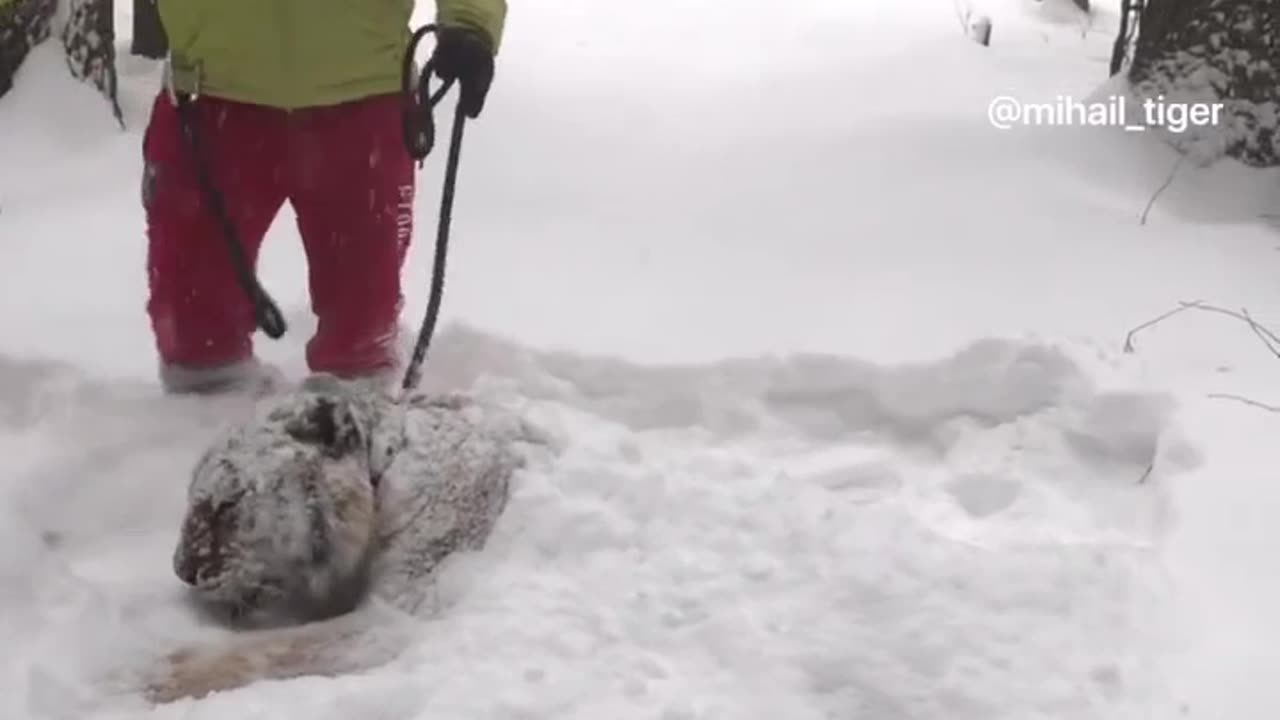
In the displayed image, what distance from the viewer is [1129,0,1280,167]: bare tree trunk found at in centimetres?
400

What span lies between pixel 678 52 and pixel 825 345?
122 inches

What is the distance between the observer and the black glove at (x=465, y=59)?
246cm

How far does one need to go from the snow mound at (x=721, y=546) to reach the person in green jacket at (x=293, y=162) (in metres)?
0.19

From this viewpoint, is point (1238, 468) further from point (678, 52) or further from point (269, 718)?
point (678, 52)

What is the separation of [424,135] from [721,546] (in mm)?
989

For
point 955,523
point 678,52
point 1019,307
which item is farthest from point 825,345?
point 678,52

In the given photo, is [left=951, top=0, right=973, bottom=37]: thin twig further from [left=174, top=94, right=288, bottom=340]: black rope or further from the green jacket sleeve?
[left=174, top=94, right=288, bottom=340]: black rope

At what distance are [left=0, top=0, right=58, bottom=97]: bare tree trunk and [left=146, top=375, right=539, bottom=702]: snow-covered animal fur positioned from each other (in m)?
2.70

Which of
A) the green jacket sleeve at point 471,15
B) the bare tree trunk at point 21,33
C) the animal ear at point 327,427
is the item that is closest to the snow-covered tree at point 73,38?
the bare tree trunk at point 21,33

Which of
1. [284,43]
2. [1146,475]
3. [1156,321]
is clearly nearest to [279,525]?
[284,43]

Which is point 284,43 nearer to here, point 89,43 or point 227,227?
point 227,227

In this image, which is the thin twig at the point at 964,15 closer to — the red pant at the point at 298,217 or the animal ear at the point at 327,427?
the red pant at the point at 298,217

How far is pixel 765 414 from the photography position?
2826 millimetres

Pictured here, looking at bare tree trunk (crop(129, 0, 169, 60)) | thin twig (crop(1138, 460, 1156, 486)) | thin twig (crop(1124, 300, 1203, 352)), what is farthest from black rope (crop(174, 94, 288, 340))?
bare tree trunk (crop(129, 0, 169, 60))
